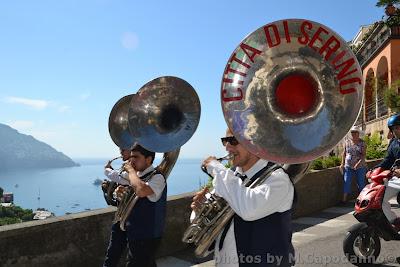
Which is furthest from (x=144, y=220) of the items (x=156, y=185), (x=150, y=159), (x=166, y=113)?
(x=166, y=113)

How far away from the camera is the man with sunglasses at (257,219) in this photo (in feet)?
6.99

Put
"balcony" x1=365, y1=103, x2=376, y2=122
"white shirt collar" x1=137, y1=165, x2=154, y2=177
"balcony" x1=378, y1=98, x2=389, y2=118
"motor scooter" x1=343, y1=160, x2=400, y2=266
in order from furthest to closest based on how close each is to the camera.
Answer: "balcony" x1=365, y1=103, x2=376, y2=122 → "balcony" x1=378, y1=98, x2=389, y2=118 → "motor scooter" x1=343, y1=160, x2=400, y2=266 → "white shirt collar" x1=137, y1=165, x2=154, y2=177

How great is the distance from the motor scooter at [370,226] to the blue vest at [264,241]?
2.54 meters

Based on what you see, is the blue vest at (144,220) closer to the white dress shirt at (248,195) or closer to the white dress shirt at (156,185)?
the white dress shirt at (156,185)

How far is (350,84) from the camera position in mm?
2250

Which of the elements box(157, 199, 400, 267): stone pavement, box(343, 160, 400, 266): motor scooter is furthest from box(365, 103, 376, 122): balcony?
box(343, 160, 400, 266): motor scooter

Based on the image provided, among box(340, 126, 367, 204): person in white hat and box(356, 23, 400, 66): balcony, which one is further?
box(356, 23, 400, 66): balcony

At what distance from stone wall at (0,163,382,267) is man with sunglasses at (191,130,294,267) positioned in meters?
2.49

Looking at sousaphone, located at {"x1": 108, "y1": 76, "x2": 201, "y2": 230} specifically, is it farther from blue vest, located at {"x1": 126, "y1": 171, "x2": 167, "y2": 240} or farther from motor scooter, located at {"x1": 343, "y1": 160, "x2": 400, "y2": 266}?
motor scooter, located at {"x1": 343, "y1": 160, "x2": 400, "y2": 266}

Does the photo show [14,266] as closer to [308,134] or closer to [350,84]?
[308,134]

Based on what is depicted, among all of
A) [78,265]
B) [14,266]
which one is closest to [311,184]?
[78,265]

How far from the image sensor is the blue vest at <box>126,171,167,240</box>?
3.39 m

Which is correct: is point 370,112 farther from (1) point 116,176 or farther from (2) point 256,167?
(2) point 256,167

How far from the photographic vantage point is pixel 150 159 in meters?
3.67
